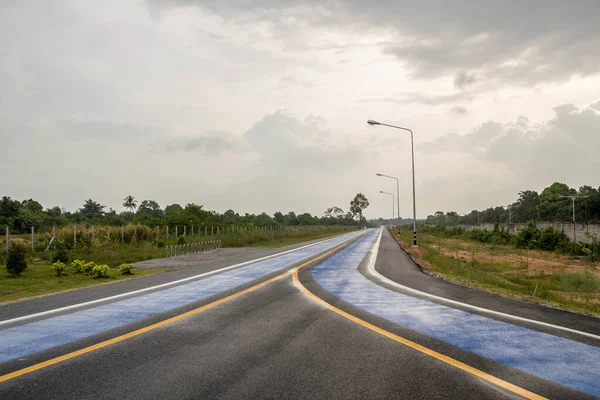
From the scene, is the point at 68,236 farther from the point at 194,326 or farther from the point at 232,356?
the point at 232,356

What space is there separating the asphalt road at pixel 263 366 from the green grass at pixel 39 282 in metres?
6.58

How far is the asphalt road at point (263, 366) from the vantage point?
382cm

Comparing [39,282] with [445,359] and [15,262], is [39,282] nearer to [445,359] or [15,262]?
[15,262]

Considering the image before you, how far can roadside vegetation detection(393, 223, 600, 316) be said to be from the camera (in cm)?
1206

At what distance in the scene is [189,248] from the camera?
30.5 metres

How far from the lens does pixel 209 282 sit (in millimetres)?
11742

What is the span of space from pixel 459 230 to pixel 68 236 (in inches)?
2378

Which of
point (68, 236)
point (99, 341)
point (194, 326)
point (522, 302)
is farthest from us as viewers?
point (68, 236)

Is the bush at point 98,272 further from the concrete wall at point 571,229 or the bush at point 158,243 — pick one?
the concrete wall at point 571,229

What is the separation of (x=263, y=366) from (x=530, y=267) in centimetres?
2349

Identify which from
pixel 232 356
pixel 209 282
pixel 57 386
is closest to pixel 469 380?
pixel 232 356

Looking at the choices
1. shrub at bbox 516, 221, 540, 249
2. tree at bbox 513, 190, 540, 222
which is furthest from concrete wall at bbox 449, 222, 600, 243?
tree at bbox 513, 190, 540, 222

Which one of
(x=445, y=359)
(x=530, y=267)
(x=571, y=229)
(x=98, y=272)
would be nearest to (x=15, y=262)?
(x=98, y=272)

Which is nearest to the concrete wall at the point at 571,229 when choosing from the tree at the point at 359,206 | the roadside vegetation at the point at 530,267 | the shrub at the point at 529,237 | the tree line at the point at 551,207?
the roadside vegetation at the point at 530,267
